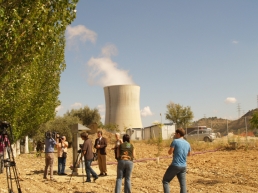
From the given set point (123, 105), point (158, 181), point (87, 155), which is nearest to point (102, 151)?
point (87, 155)

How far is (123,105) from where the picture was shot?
44.2m

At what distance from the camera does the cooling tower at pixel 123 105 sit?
4355 centimetres

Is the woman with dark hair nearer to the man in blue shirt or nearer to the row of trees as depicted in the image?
the man in blue shirt

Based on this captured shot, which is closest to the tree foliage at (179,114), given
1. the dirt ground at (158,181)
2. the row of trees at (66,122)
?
the row of trees at (66,122)

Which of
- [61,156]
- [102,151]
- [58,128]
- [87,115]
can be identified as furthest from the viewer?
[87,115]

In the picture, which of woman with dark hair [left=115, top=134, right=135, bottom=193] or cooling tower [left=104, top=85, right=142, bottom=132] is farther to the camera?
cooling tower [left=104, top=85, right=142, bottom=132]

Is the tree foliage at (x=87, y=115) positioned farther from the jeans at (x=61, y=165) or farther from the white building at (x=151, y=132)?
the jeans at (x=61, y=165)

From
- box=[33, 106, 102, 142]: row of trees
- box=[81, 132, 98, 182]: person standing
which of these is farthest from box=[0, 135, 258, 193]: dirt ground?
box=[33, 106, 102, 142]: row of trees

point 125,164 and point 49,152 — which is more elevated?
point 49,152

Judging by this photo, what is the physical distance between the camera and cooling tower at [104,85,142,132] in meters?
43.5

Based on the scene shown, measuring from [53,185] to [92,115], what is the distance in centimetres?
4702

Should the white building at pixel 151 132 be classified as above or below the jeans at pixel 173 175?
above

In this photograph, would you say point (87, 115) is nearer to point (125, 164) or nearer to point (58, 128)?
point (58, 128)

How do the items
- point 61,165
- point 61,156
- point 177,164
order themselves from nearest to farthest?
point 177,164
point 61,156
point 61,165
